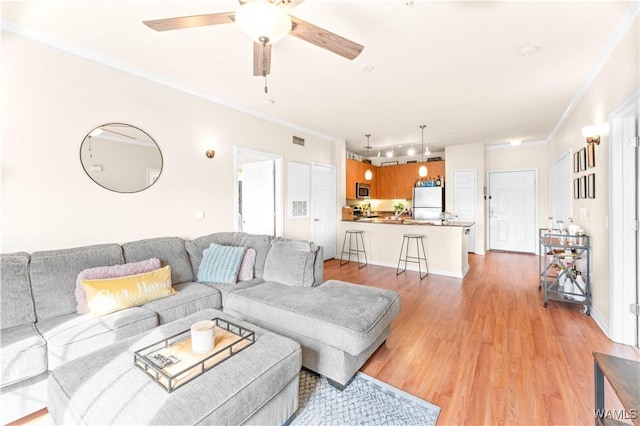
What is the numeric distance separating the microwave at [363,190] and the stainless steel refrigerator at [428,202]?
120 cm

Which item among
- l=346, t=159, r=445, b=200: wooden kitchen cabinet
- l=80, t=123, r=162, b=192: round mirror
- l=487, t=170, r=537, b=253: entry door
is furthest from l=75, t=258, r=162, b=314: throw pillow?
l=487, t=170, r=537, b=253: entry door

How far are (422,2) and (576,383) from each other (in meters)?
2.92

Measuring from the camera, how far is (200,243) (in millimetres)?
3279

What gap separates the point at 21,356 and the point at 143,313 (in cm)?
64

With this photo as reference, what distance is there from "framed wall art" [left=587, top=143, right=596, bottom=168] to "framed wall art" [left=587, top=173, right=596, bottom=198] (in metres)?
0.12

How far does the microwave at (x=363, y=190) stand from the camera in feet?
23.1

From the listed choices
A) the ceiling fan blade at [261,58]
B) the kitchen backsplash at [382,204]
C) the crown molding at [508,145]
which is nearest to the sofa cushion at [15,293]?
the ceiling fan blade at [261,58]

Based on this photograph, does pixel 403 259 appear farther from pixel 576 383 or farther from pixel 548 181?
pixel 548 181

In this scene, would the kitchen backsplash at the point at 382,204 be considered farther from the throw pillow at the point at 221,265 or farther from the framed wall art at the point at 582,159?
the throw pillow at the point at 221,265

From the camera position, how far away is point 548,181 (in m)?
6.17

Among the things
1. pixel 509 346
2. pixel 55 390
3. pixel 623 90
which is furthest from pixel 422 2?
pixel 55 390

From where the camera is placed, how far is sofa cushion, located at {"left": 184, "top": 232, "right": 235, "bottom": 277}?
3127mm

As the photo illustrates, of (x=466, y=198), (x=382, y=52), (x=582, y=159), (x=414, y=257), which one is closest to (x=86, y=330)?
(x=382, y=52)

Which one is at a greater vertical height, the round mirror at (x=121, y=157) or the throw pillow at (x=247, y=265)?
the round mirror at (x=121, y=157)
